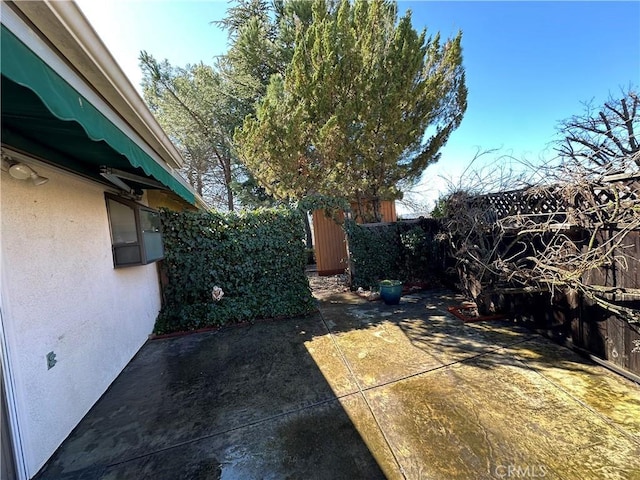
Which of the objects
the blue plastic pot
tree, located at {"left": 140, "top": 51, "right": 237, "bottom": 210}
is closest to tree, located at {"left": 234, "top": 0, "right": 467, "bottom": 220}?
the blue plastic pot

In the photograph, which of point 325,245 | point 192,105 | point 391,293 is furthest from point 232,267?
point 192,105

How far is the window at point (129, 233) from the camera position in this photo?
11.9ft

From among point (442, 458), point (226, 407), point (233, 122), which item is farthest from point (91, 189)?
point (233, 122)

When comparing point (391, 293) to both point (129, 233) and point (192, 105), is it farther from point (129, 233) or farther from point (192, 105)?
point (192, 105)

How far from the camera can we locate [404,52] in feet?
20.6

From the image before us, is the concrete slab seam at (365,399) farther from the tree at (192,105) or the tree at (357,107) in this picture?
the tree at (192,105)

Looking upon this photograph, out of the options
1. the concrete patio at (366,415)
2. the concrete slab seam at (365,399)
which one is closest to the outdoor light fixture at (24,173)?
the concrete patio at (366,415)

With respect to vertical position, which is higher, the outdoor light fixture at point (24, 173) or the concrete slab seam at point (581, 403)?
the outdoor light fixture at point (24, 173)

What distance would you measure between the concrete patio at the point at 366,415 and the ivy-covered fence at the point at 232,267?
3.42ft

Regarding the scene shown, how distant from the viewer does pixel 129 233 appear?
380 cm

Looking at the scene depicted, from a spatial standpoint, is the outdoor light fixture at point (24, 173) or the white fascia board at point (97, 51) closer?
the white fascia board at point (97, 51)

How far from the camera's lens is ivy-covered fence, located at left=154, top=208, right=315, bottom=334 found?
483 cm

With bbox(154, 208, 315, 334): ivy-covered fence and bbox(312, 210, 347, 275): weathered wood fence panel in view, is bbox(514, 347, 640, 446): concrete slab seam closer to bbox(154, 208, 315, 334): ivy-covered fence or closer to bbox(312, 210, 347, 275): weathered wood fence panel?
bbox(154, 208, 315, 334): ivy-covered fence

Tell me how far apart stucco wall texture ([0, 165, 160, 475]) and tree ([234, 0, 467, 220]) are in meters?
4.68
